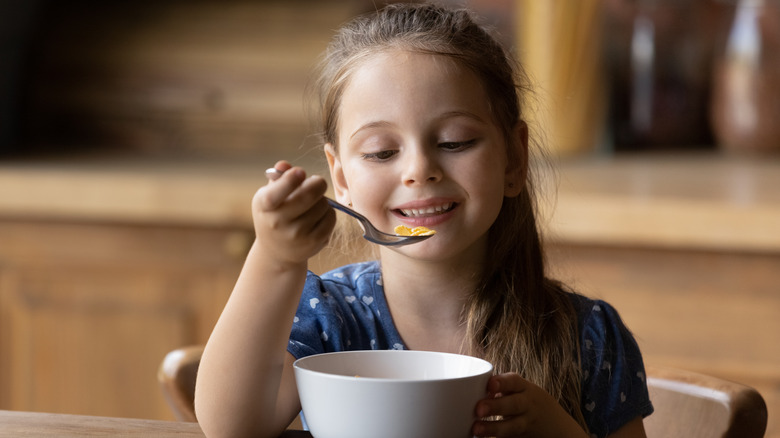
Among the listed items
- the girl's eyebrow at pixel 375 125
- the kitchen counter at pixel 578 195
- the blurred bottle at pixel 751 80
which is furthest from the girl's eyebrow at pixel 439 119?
the blurred bottle at pixel 751 80

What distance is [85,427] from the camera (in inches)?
28.6

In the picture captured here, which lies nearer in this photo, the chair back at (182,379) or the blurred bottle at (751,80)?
the chair back at (182,379)

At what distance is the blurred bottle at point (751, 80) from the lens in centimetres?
204

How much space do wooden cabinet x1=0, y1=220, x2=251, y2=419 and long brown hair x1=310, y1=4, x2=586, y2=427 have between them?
0.80 m

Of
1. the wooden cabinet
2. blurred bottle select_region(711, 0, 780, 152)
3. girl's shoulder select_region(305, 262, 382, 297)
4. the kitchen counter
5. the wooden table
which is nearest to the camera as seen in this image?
the wooden table

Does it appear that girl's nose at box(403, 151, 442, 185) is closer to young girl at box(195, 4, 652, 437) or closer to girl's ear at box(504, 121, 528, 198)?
young girl at box(195, 4, 652, 437)

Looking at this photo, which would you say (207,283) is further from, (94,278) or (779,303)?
(779,303)

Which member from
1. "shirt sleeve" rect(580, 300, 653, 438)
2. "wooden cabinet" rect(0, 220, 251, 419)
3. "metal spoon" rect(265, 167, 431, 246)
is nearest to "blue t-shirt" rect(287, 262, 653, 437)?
"shirt sleeve" rect(580, 300, 653, 438)

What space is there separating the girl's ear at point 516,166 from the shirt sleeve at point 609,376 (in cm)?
13

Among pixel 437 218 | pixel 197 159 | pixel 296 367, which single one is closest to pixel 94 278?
pixel 197 159

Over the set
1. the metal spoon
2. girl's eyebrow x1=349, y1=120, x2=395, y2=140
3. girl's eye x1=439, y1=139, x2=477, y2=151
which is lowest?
the metal spoon

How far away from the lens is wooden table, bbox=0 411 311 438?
2.35ft

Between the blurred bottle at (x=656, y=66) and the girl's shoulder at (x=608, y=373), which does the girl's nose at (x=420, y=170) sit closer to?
the girl's shoulder at (x=608, y=373)

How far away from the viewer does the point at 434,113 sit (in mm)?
823
